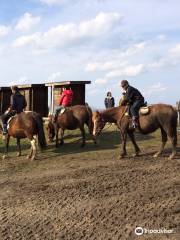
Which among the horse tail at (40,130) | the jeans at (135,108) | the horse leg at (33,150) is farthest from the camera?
the horse tail at (40,130)

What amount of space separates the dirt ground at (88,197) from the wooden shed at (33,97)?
10.3 meters

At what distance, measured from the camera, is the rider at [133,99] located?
15.4 metres

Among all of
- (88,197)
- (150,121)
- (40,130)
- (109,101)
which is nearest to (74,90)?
(109,101)

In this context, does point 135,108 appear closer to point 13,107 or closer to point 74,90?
point 13,107

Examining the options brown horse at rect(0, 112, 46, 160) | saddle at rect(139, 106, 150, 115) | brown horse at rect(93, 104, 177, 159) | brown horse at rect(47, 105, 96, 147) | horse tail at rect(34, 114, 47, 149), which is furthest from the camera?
brown horse at rect(47, 105, 96, 147)

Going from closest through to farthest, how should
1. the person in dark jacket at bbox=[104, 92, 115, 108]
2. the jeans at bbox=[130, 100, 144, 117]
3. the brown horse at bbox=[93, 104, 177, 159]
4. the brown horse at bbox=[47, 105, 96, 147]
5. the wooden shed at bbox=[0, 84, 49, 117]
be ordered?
1. the brown horse at bbox=[93, 104, 177, 159]
2. the jeans at bbox=[130, 100, 144, 117]
3. the brown horse at bbox=[47, 105, 96, 147]
4. the person in dark jacket at bbox=[104, 92, 115, 108]
5. the wooden shed at bbox=[0, 84, 49, 117]

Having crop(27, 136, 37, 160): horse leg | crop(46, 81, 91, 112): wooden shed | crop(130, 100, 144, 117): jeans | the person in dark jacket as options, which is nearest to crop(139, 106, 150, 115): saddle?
crop(130, 100, 144, 117): jeans

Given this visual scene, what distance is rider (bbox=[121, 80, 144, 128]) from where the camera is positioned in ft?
50.6

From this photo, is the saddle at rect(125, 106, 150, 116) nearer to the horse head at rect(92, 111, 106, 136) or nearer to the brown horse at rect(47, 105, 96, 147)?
the horse head at rect(92, 111, 106, 136)

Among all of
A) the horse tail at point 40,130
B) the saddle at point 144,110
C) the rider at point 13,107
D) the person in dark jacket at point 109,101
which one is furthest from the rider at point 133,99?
the person in dark jacket at point 109,101

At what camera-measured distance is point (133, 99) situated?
15.6 meters

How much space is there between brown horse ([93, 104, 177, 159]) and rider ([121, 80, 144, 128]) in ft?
0.68

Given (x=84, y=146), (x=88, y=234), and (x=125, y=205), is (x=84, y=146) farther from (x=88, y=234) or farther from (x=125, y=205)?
(x=88, y=234)

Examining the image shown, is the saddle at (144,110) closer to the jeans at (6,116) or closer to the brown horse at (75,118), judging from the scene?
the brown horse at (75,118)
